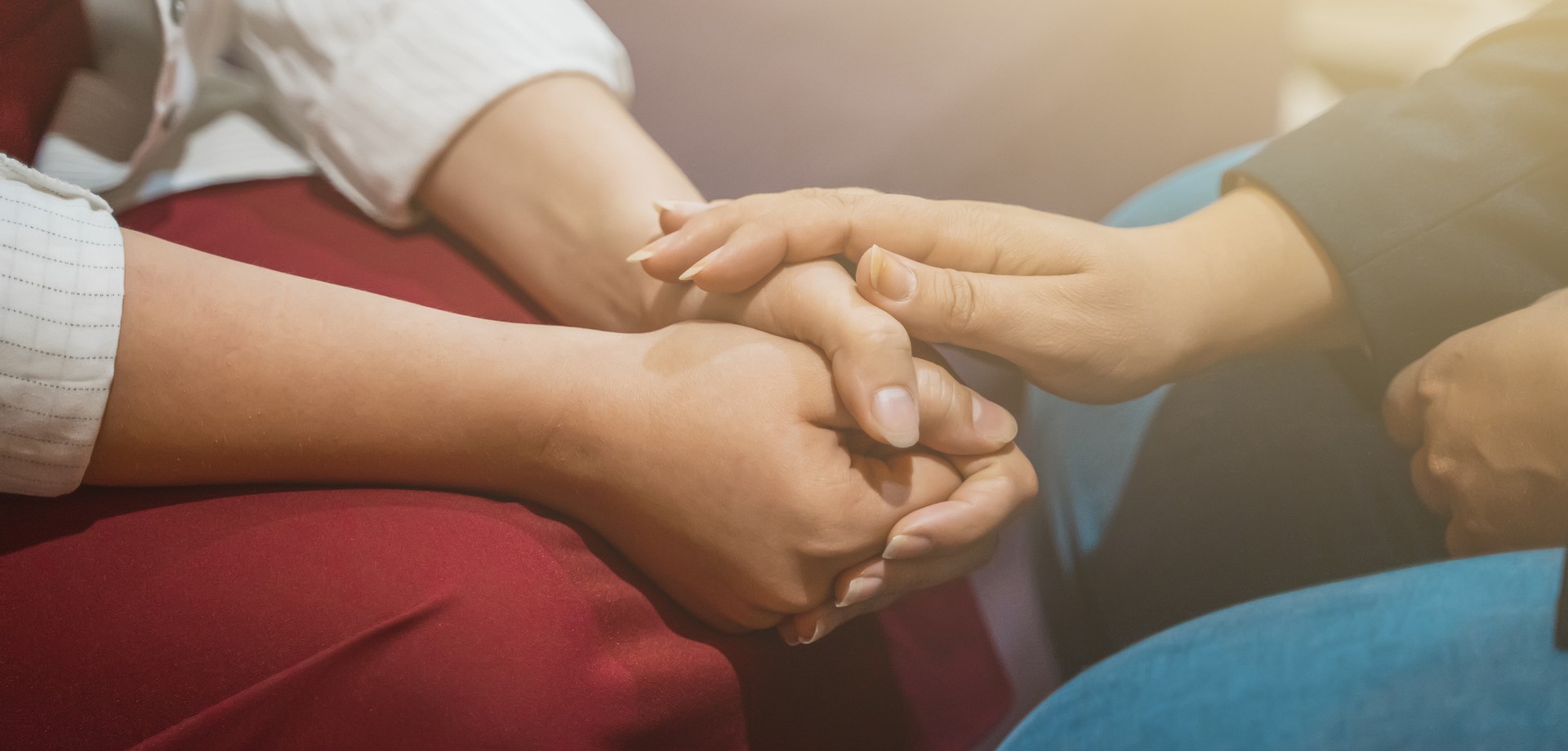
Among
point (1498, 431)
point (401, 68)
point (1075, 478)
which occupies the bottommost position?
point (1075, 478)

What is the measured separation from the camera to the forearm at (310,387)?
1.03 ft

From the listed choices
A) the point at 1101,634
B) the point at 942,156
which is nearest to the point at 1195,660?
the point at 1101,634

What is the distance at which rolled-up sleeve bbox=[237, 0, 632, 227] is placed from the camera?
0.45m

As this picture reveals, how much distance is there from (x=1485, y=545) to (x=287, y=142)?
634 mm

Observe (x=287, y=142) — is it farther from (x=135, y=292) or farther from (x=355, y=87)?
(x=135, y=292)

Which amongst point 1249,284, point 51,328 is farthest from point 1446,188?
point 51,328

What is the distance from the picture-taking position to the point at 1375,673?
0.25 m

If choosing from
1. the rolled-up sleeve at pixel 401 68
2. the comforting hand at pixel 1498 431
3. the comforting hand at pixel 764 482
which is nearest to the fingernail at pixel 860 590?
the comforting hand at pixel 764 482

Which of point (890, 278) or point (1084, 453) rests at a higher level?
point (890, 278)

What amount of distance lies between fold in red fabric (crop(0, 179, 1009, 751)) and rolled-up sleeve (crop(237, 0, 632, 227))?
21cm

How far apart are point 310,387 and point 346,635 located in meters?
0.10

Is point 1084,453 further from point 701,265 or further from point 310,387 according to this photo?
point 310,387

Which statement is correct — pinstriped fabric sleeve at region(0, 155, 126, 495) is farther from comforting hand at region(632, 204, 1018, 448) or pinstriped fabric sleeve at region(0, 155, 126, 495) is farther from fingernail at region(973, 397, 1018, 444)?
fingernail at region(973, 397, 1018, 444)

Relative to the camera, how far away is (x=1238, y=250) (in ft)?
1.29
